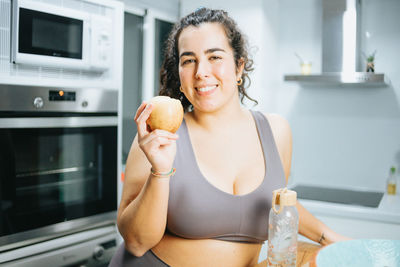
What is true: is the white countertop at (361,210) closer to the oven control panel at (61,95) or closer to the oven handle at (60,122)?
the oven handle at (60,122)

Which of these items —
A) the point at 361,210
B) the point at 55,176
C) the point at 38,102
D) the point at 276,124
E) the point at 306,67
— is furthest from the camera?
the point at 306,67

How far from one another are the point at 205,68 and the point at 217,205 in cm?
40

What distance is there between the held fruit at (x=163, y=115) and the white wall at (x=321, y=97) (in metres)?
1.81

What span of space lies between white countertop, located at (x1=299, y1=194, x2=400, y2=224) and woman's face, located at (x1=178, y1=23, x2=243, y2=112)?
138cm

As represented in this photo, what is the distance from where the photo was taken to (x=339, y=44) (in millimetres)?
2582

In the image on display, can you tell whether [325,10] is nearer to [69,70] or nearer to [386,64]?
[386,64]

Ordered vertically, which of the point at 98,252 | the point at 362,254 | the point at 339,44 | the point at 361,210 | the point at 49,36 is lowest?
the point at 98,252

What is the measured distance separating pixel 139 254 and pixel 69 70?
96 cm

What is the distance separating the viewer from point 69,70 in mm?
1702

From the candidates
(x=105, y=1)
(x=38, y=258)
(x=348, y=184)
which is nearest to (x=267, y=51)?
(x=348, y=184)

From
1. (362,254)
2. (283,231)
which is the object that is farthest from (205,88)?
(362,254)

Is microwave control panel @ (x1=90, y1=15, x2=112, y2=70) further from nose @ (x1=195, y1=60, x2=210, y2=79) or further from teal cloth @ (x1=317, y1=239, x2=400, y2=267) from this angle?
teal cloth @ (x1=317, y1=239, x2=400, y2=267)

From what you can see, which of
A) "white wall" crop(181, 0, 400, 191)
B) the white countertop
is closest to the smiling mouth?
the white countertop

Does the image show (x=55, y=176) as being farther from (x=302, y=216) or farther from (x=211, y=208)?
(x=302, y=216)
